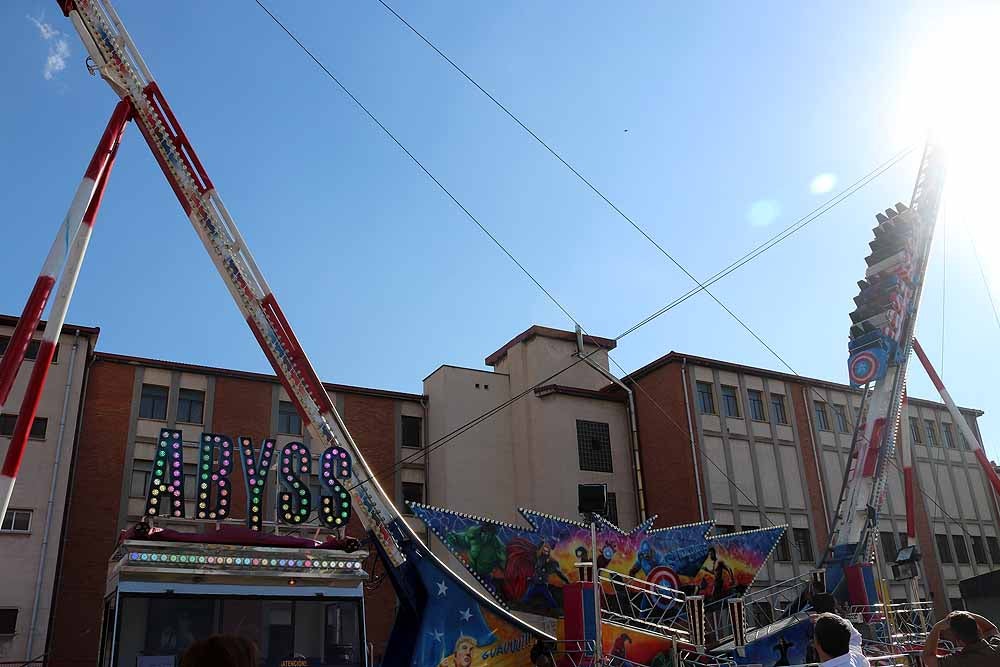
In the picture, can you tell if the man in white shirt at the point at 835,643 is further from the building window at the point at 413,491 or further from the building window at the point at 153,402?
the building window at the point at 413,491

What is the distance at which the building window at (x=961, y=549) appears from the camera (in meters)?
45.6

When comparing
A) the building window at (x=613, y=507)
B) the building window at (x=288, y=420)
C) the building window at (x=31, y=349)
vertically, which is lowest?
the building window at (x=613, y=507)

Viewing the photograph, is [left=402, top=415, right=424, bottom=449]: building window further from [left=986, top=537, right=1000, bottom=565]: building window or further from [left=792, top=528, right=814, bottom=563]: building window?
[left=986, top=537, right=1000, bottom=565]: building window

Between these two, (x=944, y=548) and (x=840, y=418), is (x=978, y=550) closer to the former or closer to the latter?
(x=944, y=548)

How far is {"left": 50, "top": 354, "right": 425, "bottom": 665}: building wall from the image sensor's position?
30125mm

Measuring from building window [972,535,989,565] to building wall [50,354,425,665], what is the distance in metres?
30.7

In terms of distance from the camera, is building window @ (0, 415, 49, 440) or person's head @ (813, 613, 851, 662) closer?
person's head @ (813, 613, 851, 662)

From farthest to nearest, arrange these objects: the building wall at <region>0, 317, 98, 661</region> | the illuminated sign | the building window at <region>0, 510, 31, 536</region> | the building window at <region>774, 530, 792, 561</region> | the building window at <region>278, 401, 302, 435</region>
Answer: the building window at <region>774, 530, 792, 561</region> → the building window at <region>278, 401, 302, 435</region> → the building window at <region>0, 510, 31, 536</region> → the building wall at <region>0, 317, 98, 661</region> → the illuminated sign

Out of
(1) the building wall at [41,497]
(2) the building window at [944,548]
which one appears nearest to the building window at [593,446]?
(2) the building window at [944,548]

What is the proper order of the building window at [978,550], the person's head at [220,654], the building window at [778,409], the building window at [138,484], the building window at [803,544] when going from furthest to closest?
1. the building window at [978,550]
2. the building window at [778,409]
3. the building window at [803,544]
4. the building window at [138,484]
5. the person's head at [220,654]

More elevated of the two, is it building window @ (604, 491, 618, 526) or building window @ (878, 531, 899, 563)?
building window @ (604, 491, 618, 526)

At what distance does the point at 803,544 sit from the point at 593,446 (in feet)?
35.5

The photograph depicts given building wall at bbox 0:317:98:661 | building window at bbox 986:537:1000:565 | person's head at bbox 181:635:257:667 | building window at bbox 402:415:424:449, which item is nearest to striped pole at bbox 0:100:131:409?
person's head at bbox 181:635:257:667

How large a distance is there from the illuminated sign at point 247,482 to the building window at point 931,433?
39.1m
